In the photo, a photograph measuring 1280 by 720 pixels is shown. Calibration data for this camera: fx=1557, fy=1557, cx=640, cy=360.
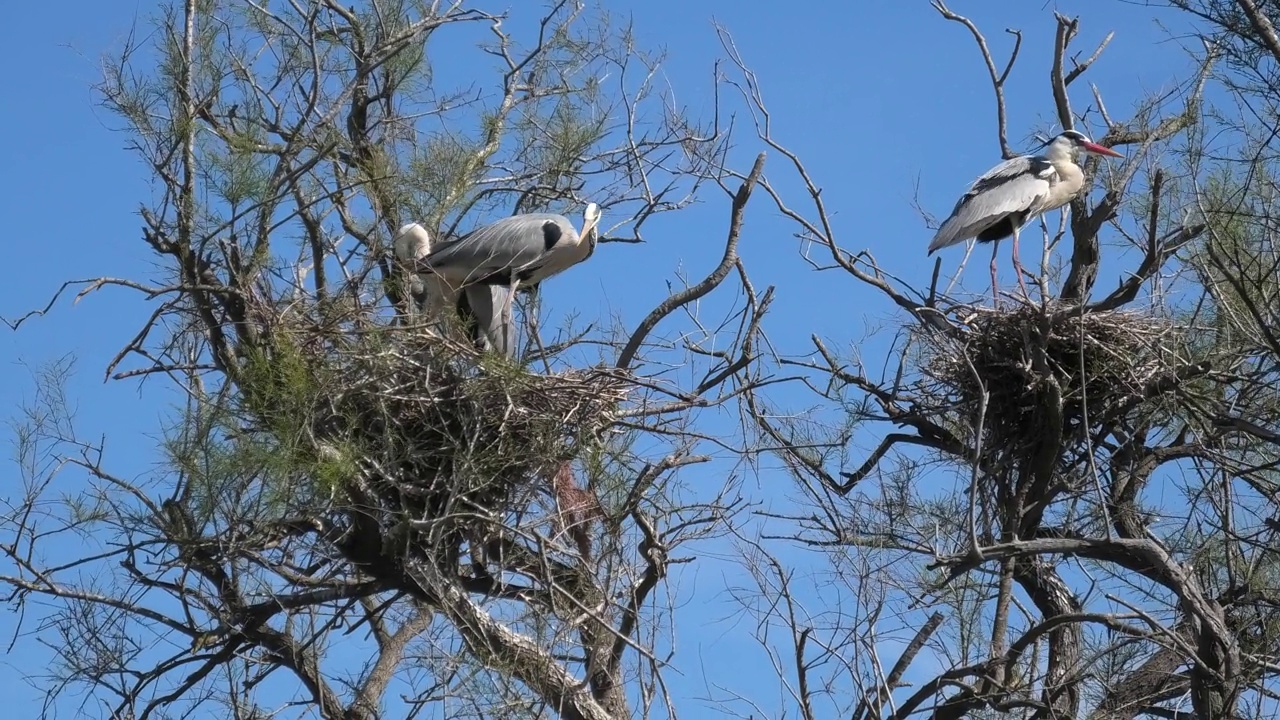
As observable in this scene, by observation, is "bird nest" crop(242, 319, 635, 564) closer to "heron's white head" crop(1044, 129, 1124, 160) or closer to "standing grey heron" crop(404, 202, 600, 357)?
"standing grey heron" crop(404, 202, 600, 357)

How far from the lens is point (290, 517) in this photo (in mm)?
5629

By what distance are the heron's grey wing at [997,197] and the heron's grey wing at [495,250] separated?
84.4 inches

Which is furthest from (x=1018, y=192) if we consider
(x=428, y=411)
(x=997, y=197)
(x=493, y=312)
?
(x=428, y=411)

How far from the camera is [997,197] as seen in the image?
790cm

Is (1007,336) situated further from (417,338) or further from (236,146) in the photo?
(236,146)

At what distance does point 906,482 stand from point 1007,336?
74 cm

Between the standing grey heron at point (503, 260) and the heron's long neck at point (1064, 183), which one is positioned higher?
the standing grey heron at point (503, 260)

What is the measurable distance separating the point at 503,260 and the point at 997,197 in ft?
8.78

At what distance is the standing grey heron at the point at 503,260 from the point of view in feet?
22.4

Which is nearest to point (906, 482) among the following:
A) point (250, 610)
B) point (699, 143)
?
point (699, 143)

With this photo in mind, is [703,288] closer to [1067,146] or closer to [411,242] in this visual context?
[411,242]

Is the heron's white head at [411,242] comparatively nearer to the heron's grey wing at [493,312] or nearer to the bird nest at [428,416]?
the heron's grey wing at [493,312]

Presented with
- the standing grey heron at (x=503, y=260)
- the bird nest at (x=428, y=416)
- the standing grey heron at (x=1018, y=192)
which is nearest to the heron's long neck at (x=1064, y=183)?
the standing grey heron at (x=1018, y=192)

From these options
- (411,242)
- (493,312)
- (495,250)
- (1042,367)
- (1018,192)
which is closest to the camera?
(1042,367)
